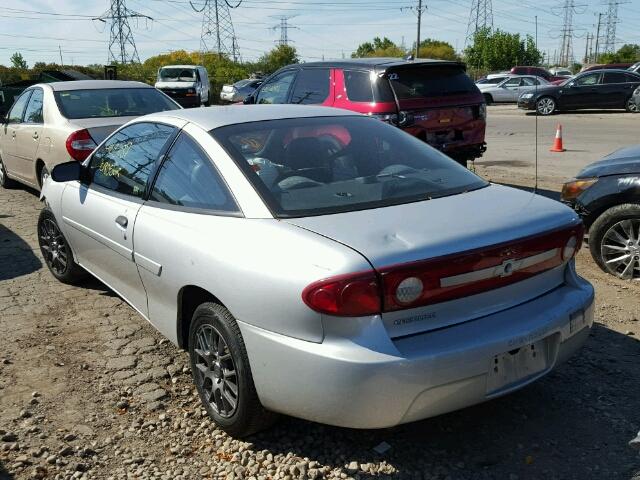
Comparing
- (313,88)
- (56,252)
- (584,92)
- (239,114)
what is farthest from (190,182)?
(584,92)

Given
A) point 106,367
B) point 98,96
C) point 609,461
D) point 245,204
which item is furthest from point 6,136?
point 609,461

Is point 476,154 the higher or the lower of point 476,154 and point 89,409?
the higher

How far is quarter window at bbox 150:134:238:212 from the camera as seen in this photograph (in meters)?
3.29

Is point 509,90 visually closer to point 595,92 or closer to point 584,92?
point 584,92

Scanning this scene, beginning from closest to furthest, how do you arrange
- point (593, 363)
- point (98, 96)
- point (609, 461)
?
point (609, 461)
point (593, 363)
point (98, 96)

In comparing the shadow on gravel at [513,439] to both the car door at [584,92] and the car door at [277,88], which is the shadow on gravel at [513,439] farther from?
the car door at [584,92]

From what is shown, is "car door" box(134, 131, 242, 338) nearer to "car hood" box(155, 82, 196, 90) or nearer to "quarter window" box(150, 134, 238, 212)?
"quarter window" box(150, 134, 238, 212)

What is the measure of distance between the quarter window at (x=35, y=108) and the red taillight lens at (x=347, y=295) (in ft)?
22.4

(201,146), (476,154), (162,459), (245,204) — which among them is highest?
(201,146)

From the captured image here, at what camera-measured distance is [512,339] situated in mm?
2775

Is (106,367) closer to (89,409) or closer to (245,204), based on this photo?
(89,409)

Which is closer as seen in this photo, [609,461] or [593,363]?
[609,461]

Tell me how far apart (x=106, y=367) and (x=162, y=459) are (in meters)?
1.16

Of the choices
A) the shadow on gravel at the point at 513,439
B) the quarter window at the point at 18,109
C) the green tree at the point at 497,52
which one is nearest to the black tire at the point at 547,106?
the quarter window at the point at 18,109
